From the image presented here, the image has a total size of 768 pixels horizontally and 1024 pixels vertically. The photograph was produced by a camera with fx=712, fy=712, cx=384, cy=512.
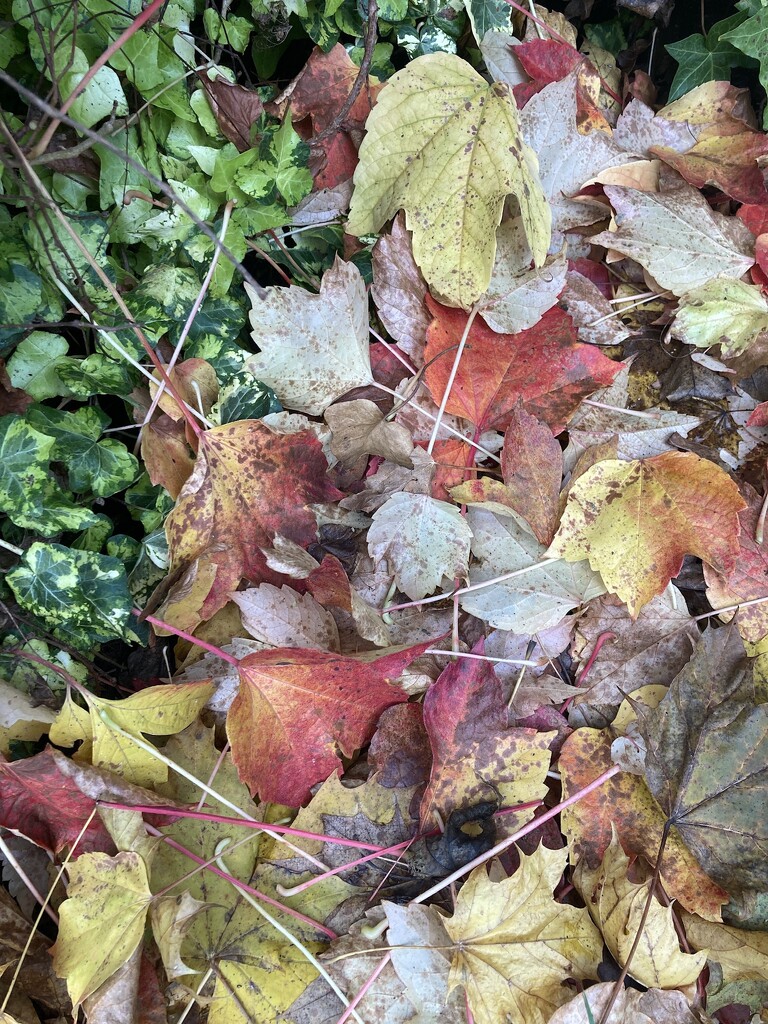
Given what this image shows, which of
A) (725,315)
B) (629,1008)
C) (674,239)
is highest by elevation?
(674,239)

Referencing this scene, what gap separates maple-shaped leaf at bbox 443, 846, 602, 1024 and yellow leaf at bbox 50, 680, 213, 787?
1.28 ft

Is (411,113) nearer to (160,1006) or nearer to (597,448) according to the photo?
(597,448)

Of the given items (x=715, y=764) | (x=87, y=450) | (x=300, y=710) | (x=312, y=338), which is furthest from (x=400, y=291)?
(x=715, y=764)

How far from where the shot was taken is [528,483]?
95cm

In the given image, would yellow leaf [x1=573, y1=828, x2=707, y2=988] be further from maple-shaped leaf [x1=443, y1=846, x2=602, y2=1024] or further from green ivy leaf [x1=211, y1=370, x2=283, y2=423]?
green ivy leaf [x1=211, y1=370, x2=283, y2=423]

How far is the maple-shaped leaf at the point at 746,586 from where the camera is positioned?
0.97 metres

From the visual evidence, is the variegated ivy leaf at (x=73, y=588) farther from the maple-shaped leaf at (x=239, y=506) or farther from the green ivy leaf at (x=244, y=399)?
the green ivy leaf at (x=244, y=399)

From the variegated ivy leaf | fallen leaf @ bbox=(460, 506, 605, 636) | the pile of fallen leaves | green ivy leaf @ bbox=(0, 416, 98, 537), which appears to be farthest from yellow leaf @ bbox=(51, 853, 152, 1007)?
fallen leaf @ bbox=(460, 506, 605, 636)

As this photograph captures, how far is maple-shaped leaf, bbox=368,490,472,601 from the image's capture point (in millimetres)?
914

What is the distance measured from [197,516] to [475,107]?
63 centimetres

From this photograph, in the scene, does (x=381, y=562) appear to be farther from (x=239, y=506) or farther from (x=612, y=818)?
(x=612, y=818)

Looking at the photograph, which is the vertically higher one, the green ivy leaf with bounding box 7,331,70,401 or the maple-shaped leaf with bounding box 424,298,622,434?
the green ivy leaf with bounding box 7,331,70,401

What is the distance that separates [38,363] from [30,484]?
166mm

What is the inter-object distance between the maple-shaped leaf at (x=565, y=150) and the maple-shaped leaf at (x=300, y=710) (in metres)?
0.66
